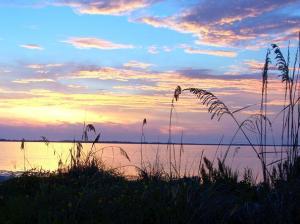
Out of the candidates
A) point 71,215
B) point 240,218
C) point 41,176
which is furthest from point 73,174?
point 240,218

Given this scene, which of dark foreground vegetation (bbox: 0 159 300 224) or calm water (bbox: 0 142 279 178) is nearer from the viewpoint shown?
dark foreground vegetation (bbox: 0 159 300 224)

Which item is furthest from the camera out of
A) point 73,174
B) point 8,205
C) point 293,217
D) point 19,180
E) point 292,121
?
point 73,174

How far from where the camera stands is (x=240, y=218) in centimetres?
669

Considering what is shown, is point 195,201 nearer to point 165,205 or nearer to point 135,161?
point 165,205

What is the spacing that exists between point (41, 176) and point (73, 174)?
2.56 feet

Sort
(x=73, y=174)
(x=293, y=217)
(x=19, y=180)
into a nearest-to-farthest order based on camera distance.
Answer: (x=293, y=217), (x=19, y=180), (x=73, y=174)

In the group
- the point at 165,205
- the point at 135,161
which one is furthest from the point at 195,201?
the point at 135,161

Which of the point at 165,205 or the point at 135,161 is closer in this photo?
the point at 165,205

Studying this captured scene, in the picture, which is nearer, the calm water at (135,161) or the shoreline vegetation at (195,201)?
the shoreline vegetation at (195,201)

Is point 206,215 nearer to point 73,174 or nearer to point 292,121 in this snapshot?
point 292,121

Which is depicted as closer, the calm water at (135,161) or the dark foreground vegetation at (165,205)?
the dark foreground vegetation at (165,205)

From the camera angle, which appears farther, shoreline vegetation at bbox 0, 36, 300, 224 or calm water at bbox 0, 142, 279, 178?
calm water at bbox 0, 142, 279, 178

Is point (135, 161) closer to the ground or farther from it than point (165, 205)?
closer to the ground

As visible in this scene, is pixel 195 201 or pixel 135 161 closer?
pixel 195 201
